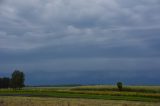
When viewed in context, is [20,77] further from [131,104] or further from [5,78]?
[131,104]

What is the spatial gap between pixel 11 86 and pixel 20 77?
5.42 meters

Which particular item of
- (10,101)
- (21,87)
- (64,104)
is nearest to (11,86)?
(21,87)

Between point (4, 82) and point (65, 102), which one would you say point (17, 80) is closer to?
point (4, 82)

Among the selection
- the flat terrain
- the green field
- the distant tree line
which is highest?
the distant tree line

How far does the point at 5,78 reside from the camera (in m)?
149

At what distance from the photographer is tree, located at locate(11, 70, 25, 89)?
132 m

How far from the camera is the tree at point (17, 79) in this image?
13238 centimetres

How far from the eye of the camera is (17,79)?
131m

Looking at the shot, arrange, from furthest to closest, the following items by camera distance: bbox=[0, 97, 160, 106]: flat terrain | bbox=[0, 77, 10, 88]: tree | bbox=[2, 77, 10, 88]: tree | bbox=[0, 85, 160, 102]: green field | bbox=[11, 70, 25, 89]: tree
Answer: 1. bbox=[0, 77, 10, 88]: tree
2. bbox=[2, 77, 10, 88]: tree
3. bbox=[11, 70, 25, 89]: tree
4. bbox=[0, 85, 160, 102]: green field
5. bbox=[0, 97, 160, 106]: flat terrain

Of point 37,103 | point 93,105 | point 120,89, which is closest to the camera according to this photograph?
point 93,105

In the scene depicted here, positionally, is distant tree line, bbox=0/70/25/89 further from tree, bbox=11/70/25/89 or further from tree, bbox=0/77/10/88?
tree, bbox=0/77/10/88

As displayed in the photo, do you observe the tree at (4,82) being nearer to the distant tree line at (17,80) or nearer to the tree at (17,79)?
the distant tree line at (17,80)

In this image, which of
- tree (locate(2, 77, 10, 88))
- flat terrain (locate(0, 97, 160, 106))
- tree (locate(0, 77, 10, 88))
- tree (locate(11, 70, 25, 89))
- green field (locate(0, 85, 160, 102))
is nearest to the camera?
flat terrain (locate(0, 97, 160, 106))

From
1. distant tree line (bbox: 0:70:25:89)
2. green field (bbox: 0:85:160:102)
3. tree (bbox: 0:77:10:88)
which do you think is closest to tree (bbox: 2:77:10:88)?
tree (bbox: 0:77:10:88)
